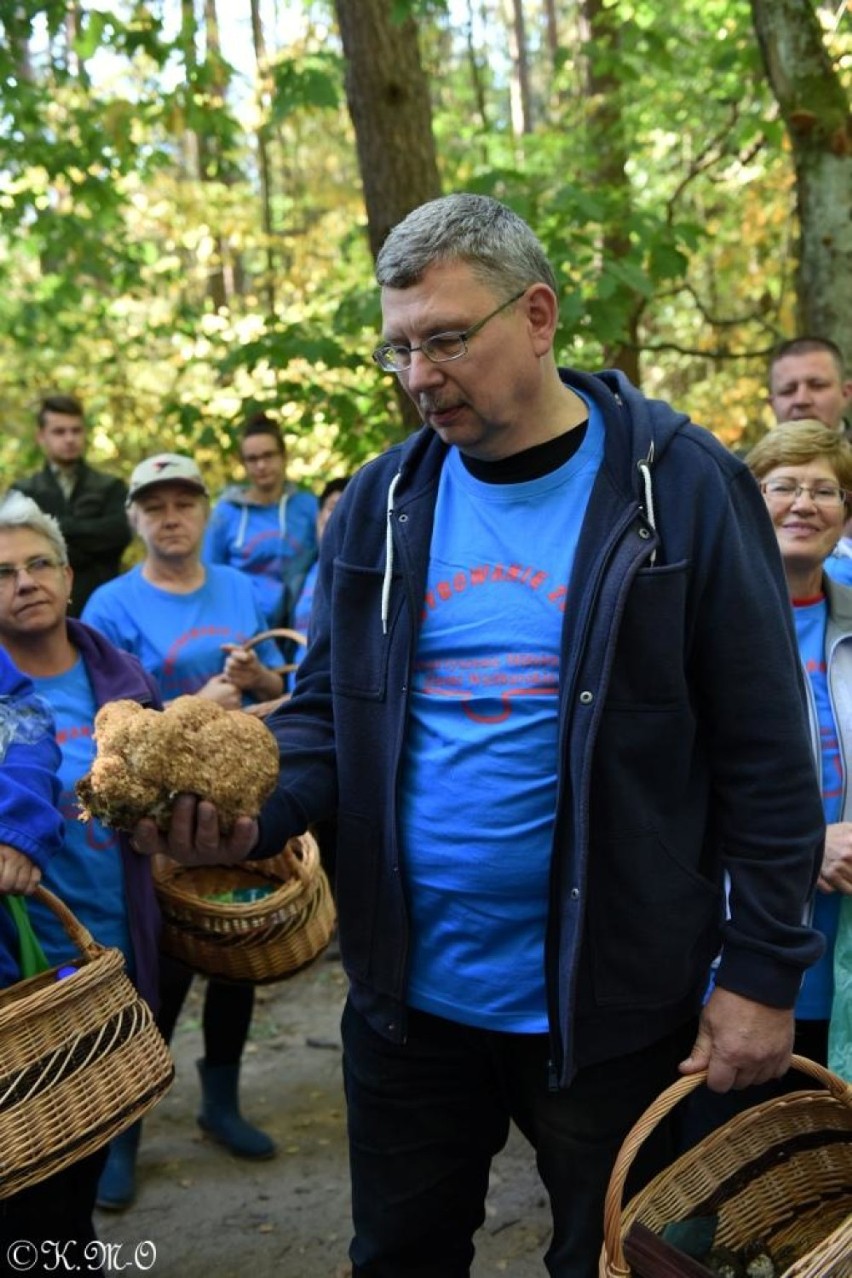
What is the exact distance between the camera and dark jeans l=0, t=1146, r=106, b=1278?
3.00 meters

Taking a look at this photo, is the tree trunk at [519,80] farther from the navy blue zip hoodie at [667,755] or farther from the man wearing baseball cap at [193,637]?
the navy blue zip hoodie at [667,755]

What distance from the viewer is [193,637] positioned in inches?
189

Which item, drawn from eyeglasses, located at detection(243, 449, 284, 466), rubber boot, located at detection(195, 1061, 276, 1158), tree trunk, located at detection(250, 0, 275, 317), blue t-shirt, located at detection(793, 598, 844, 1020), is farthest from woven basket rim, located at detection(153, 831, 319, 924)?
tree trunk, located at detection(250, 0, 275, 317)

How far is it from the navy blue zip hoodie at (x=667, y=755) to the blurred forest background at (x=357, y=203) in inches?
149

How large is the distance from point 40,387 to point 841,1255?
13704 millimetres

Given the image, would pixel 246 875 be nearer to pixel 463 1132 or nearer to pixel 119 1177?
pixel 119 1177

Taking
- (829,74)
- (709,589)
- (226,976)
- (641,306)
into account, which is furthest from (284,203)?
(709,589)

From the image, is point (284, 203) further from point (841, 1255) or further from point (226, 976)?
point (841, 1255)

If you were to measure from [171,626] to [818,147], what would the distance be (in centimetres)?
374

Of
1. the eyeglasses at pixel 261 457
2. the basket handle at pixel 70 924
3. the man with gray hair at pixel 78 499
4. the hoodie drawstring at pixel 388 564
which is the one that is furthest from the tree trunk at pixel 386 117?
the basket handle at pixel 70 924

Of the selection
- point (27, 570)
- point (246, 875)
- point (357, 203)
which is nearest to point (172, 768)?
point (27, 570)

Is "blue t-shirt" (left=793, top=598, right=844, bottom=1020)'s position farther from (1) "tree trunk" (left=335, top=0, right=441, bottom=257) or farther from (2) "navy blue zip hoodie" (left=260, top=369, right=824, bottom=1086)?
(1) "tree trunk" (left=335, top=0, right=441, bottom=257)

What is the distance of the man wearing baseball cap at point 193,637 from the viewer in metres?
4.64

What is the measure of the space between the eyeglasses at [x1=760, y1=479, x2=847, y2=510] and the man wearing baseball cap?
2.11m
